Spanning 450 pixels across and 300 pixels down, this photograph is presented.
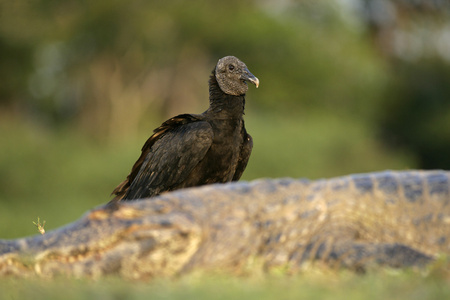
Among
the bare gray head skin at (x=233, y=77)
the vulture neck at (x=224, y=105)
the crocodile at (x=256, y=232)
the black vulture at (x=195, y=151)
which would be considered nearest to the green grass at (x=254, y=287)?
the crocodile at (x=256, y=232)

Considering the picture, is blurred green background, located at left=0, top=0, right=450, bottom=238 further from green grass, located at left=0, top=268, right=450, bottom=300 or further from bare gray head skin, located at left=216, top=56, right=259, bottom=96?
green grass, located at left=0, top=268, right=450, bottom=300

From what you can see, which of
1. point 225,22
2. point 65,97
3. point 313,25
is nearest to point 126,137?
point 65,97

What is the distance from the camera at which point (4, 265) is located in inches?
158

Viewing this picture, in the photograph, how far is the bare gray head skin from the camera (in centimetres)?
688

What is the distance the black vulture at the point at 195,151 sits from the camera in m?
6.37

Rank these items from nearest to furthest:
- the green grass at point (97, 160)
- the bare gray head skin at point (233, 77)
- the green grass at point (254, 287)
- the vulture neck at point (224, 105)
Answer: the green grass at point (254, 287), the vulture neck at point (224, 105), the bare gray head skin at point (233, 77), the green grass at point (97, 160)

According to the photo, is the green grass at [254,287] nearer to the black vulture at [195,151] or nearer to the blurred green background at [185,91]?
the black vulture at [195,151]

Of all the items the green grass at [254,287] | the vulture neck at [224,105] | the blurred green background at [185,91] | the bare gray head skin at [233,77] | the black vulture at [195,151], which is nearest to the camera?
the green grass at [254,287]

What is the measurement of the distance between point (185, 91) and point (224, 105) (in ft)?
74.1

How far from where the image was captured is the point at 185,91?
95.7ft

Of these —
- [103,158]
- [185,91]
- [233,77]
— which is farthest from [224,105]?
[185,91]

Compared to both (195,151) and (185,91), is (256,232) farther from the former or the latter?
(185,91)

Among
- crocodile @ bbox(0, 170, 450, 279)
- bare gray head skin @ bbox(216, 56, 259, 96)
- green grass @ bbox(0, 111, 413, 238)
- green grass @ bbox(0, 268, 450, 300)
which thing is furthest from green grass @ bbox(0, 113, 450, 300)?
green grass @ bbox(0, 268, 450, 300)

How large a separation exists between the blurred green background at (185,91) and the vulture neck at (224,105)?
1990cm
